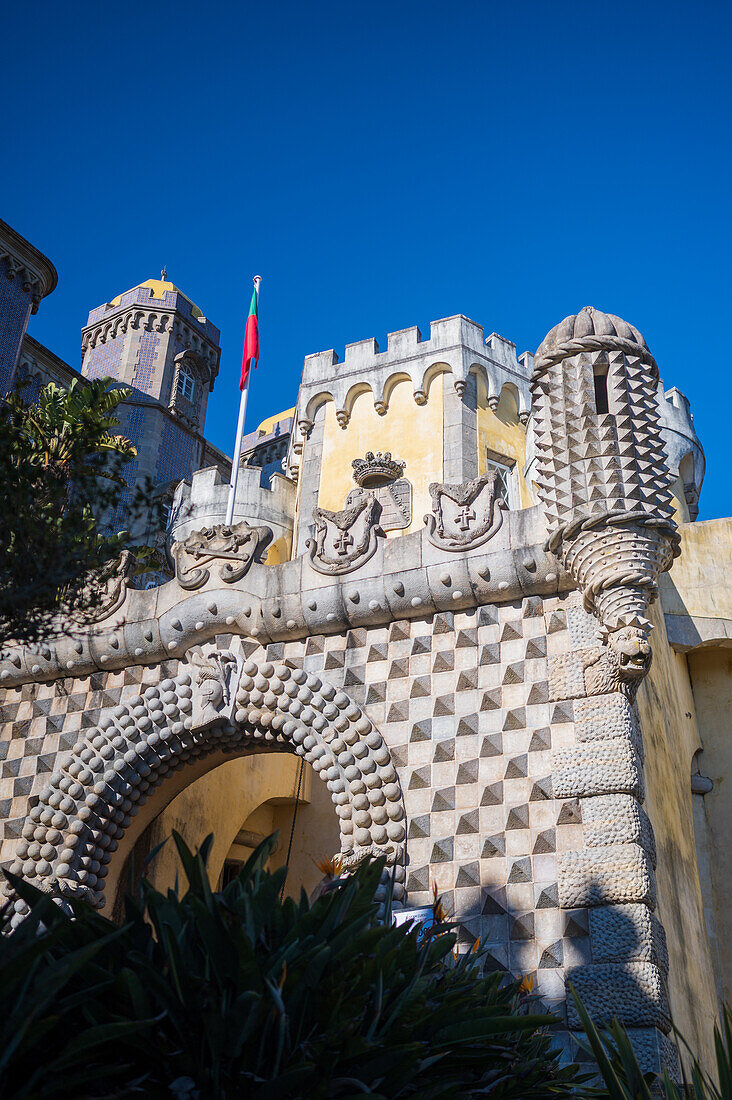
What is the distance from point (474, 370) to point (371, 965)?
2252cm

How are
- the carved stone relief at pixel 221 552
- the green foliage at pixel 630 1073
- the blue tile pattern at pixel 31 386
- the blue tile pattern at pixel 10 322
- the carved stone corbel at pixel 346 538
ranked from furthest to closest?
the blue tile pattern at pixel 31 386, the blue tile pattern at pixel 10 322, the carved stone relief at pixel 221 552, the carved stone corbel at pixel 346 538, the green foliage at pixel 630 1073

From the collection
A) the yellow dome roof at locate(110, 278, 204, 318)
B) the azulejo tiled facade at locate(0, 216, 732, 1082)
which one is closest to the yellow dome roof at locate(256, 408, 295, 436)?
the yellow dome roof at locate(110, 278, 204, 318)

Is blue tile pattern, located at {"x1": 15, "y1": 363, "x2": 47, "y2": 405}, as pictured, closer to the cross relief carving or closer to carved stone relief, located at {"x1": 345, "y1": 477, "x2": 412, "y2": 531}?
carved stone relief, located at {"x1": 345, "y1": 477, "x2": 412, "y2": 531}

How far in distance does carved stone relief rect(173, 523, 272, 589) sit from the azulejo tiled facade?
1.1 inches

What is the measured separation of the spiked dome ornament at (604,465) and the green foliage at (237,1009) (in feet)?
13.1

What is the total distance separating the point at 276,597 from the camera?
1024 cm

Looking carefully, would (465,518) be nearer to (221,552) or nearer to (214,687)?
(221,552)

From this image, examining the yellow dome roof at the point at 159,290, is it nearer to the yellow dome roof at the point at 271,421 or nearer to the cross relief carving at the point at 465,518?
the yellow dome roof at the point at 271,421

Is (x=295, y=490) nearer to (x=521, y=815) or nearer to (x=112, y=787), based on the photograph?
(x=112, y=787)

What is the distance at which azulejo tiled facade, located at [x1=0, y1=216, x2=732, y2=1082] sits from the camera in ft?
26.6

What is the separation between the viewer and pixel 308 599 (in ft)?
33.1

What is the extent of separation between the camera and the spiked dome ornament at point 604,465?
28.2 feet

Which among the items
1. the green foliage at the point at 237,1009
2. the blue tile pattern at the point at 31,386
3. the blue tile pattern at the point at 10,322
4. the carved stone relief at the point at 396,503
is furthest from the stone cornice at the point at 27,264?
the green foliage at the point at 237,1009

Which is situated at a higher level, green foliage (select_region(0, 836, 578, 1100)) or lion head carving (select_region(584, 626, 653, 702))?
lion head carving (select_region(584, 626, 653, 702))
